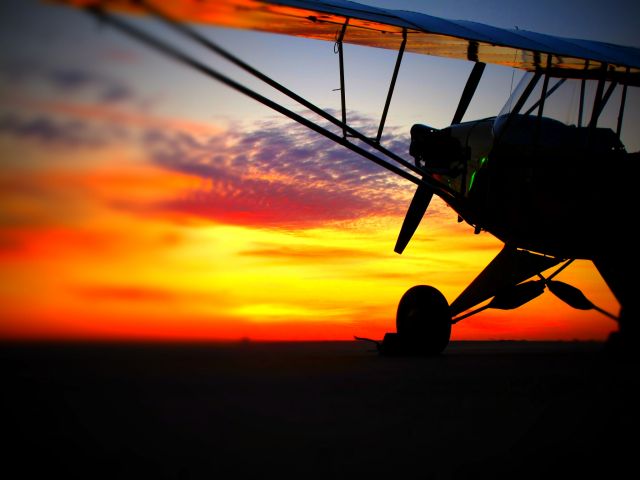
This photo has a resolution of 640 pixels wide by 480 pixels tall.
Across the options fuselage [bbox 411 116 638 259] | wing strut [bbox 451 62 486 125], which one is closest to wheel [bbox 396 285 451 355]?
fuselage [bbox 411 116 638 259]

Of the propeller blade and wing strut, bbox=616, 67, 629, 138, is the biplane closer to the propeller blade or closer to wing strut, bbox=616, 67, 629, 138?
wing strut, bbox=616, 67, 629, 138

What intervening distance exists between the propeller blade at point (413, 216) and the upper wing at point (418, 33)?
238 centimetres

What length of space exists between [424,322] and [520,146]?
2575 millimetres

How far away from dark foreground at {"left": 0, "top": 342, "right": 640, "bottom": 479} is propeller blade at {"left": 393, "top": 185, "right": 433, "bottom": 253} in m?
4.72

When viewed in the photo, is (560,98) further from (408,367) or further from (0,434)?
(0,434)

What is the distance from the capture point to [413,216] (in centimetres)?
1043

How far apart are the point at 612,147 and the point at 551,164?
0.88 metres

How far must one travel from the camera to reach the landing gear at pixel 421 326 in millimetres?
8648

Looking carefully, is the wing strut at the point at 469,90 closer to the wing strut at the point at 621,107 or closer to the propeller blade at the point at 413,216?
the propeller blade at the point at 413,216

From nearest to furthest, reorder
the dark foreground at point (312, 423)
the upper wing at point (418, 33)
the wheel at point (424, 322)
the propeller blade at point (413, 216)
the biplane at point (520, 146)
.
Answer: the dark foreground at point (312, 423)
the upper wing at point (418, 33)
the biplane at point (520, 146)
the wheel at point (424, 322)
the propeller blade at point (413, 216)

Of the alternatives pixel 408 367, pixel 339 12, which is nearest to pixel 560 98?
pixel 339 12

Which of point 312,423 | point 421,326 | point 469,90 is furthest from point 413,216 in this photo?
point 312,423

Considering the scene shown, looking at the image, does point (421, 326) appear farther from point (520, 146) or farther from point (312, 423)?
point (312, 423)

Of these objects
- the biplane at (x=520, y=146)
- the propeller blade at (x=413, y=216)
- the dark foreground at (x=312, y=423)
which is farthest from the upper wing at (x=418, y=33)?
the dark foreground at (x=312, y=423)
